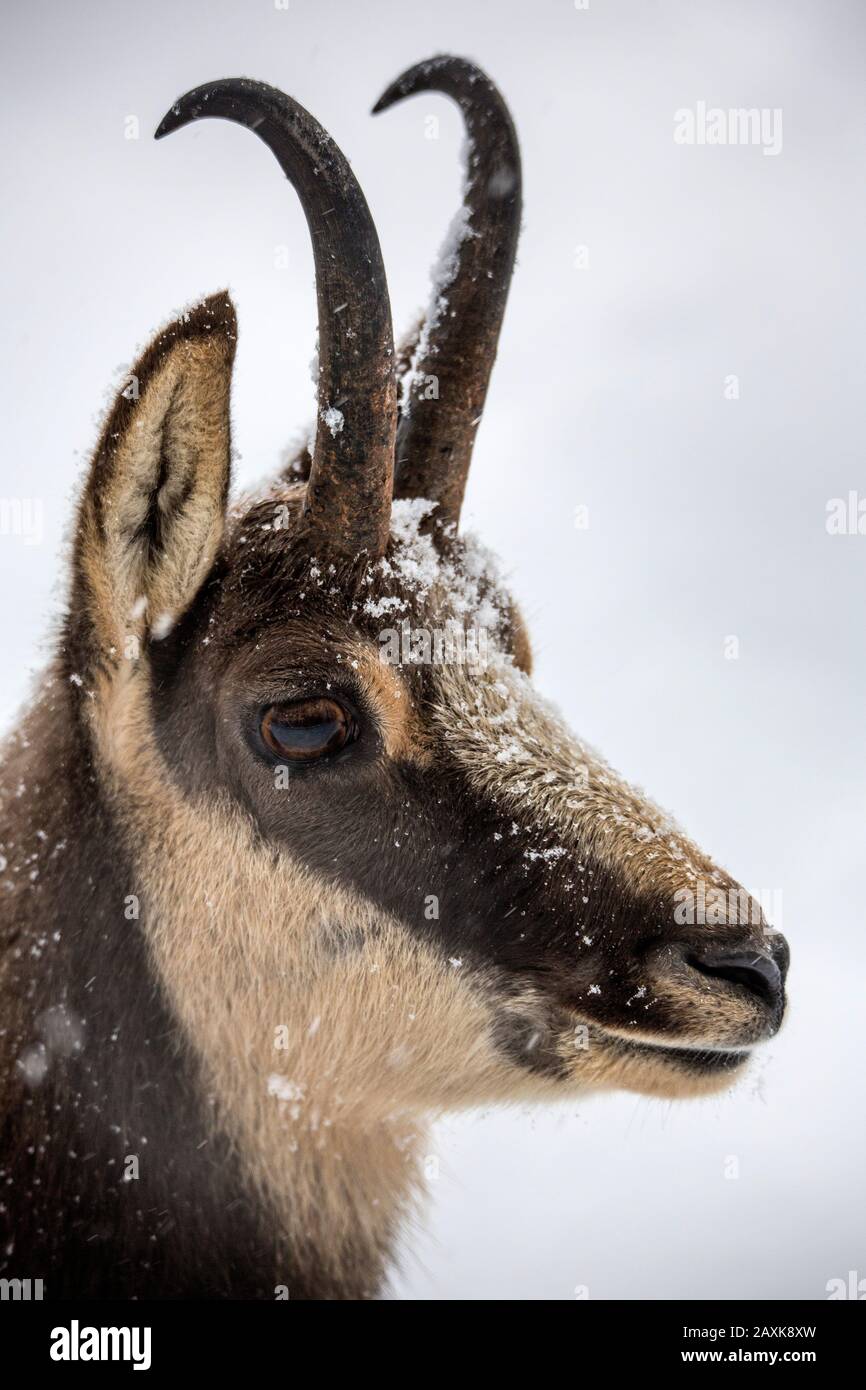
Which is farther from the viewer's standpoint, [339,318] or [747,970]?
[339,318]

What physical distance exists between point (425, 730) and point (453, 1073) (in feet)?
5.05

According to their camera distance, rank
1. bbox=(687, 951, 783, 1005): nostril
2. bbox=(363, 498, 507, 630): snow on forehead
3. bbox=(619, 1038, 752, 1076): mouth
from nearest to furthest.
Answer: bbox=(687, 951, 783, 1005): nostril
bbox=(619, 1038, 752, 1076): mouth
bbox=(363, 498, 507, 630): snow on forehead

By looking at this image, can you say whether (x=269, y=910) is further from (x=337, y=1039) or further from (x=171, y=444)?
(x=171, y=444)

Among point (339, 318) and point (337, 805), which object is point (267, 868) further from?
point (339, 318)

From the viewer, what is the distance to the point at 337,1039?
4633mm

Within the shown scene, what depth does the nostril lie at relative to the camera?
13.6 ft

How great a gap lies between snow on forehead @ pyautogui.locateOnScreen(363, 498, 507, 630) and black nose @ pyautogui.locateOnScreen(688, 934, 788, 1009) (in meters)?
1.99

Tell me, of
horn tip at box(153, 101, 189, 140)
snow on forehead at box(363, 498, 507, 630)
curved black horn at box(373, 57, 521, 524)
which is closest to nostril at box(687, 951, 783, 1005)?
snow on forehead at box(363, 498, 507, 630)

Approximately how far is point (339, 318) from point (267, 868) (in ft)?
7.70

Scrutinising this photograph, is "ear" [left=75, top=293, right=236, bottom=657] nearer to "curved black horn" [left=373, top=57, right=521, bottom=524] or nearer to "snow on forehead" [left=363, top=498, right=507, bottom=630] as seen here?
"snow on forehead" [left=363, top=498, right=507, bottom=630]

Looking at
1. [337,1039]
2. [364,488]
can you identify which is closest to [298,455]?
[364,488]

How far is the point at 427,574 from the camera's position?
5.07 meters

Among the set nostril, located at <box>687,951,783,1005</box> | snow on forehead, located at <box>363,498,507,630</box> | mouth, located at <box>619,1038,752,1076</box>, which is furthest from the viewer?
snow on forehead, located at <box>363,498,507,630</box>

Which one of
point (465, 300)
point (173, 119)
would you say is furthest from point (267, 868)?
point (465, 300)
